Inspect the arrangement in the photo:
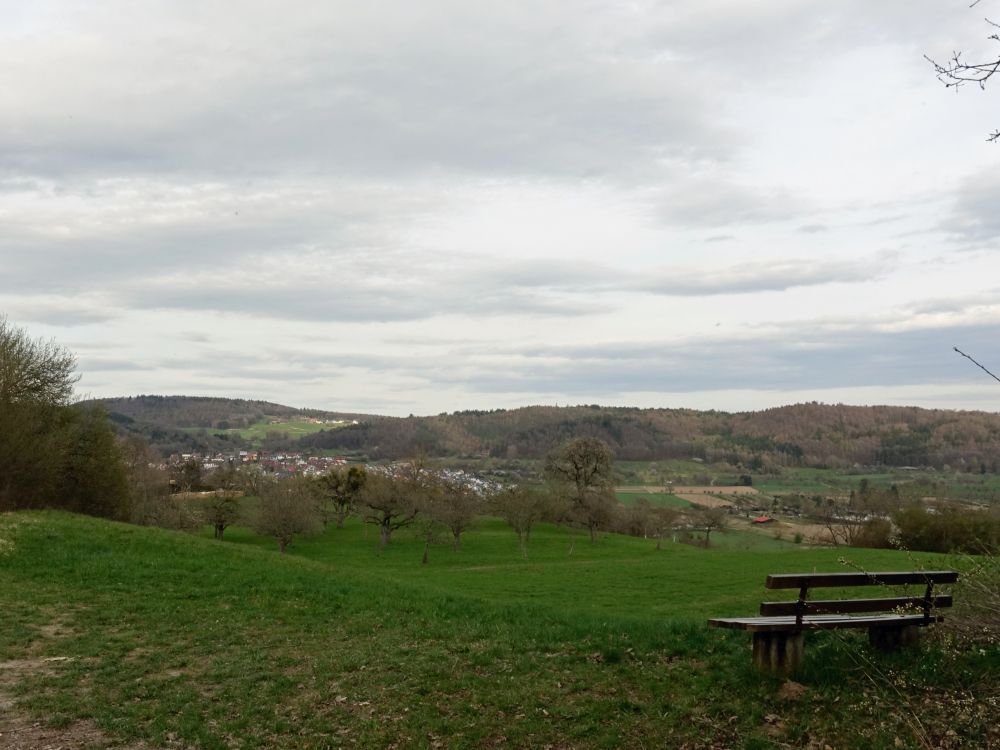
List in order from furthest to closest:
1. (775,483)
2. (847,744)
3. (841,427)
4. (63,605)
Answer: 1. (841,427)
2. (775,483)
3. (63,605)
4. (847,744)

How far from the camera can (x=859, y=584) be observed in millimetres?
8734

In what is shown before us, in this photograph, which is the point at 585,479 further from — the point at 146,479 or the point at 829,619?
the point at 829,619

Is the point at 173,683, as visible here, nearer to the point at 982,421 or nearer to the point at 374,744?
the point at 374,744

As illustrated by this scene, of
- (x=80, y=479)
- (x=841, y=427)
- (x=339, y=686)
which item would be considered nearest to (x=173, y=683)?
(x=339, y=686)

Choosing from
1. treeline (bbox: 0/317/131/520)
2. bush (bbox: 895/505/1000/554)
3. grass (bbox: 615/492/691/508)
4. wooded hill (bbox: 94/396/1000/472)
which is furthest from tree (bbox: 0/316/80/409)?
wooded hill (bbox: 94/396/1000/472)

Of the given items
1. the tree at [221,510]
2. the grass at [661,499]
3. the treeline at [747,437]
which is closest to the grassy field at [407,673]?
the tree at [221,510]

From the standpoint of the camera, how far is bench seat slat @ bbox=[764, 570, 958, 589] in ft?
28.2

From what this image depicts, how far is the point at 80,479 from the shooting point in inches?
1431

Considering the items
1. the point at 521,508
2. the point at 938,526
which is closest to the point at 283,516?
the point at 521,508

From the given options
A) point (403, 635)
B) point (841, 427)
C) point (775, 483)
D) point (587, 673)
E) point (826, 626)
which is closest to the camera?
point (826, 626)

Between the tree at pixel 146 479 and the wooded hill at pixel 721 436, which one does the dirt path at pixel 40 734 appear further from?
the wooded hill at pixel 721 436

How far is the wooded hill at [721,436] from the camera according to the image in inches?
5704

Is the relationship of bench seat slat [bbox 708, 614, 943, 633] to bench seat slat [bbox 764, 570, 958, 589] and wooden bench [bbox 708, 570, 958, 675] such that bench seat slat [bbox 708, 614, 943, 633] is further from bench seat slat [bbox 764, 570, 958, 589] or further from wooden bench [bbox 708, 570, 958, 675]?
bench seat slat [bbox 764, 570, 958, 589]

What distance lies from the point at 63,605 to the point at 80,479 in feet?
78.6
